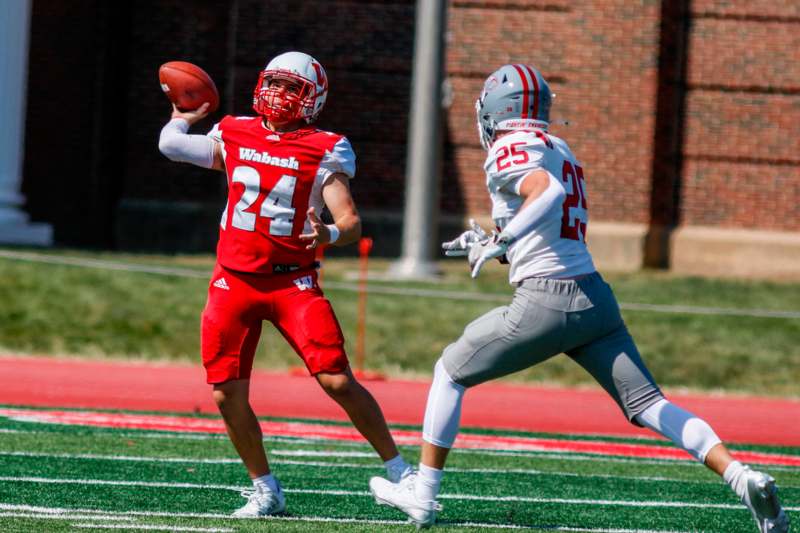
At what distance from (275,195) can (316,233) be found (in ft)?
0.89

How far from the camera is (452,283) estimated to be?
15898 millimetres

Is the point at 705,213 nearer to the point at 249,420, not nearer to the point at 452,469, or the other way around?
the point at 452,469

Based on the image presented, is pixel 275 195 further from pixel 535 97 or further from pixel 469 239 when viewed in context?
pixel 535 97

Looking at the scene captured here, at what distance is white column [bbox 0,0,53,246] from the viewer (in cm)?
1777

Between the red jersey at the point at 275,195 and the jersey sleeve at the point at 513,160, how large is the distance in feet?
2.38

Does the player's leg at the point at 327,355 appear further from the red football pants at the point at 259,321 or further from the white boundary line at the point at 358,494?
the white boundary line at the point at 358,494

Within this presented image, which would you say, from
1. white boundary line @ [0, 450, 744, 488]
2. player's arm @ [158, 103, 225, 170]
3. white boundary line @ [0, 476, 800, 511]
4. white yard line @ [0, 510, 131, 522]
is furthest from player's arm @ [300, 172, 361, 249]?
white boundary line @ [0, 450, 744, 488]

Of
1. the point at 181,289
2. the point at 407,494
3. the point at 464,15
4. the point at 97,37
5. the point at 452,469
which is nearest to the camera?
the point at 407,494

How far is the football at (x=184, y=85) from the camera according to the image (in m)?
6.38

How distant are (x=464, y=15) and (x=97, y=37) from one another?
5.69m

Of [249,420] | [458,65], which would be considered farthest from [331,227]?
[458,65]

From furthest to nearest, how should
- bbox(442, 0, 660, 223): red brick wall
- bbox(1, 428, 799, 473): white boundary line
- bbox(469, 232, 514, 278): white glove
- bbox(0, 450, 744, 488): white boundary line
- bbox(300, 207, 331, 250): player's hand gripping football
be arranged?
bbox(442, 0, 660, 223): red brick wall → bbox(1, 428, 799, 473): white boundary line → bbox(0, 450, 744, 488): white boundary line → bbox(300, 207, 331, 250): player's hand gripping football → bbox(469, 232, 514, 278): white glove

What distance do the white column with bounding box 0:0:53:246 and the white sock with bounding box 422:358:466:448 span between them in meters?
12.8

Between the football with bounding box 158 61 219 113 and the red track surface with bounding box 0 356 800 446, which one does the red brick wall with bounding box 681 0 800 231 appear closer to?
the red track surface with bounding box 0 356 800 446
